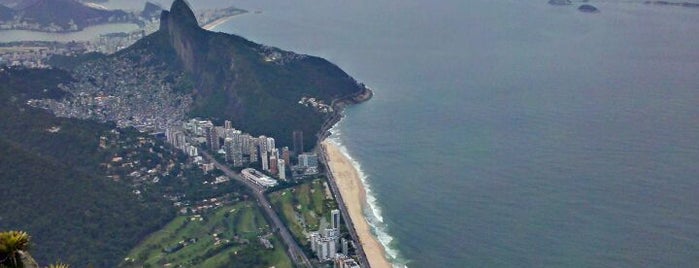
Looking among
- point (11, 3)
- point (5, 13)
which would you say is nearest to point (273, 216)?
point (5, 13)

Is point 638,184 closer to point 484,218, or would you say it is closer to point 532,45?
point 484,218

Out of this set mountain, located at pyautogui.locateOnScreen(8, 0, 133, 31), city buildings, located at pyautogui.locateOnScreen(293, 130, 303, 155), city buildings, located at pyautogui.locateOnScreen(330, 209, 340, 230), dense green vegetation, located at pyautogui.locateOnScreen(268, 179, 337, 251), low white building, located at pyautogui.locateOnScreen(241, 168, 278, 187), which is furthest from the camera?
mountain, located at pyautogui.locateOnScreen(8, 0, 133, 31)

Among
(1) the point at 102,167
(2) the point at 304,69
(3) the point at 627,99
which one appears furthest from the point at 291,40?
(1) the point at 102,167

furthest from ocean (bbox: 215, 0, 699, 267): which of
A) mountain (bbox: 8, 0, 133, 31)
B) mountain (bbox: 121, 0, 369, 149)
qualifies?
mountain (bbox: 8, 0, 133, 31)

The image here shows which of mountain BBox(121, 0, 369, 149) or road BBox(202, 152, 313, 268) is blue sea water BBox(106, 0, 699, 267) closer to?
mountain BBox(121, 0, 369, 149)

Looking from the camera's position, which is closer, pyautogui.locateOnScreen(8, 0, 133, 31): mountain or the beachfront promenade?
the beachfront promenade

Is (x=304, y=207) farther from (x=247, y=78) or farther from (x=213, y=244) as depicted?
(x=247, y=78)

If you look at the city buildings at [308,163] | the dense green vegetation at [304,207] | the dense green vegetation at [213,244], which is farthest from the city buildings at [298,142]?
the dense green vegetation at [213,244]
